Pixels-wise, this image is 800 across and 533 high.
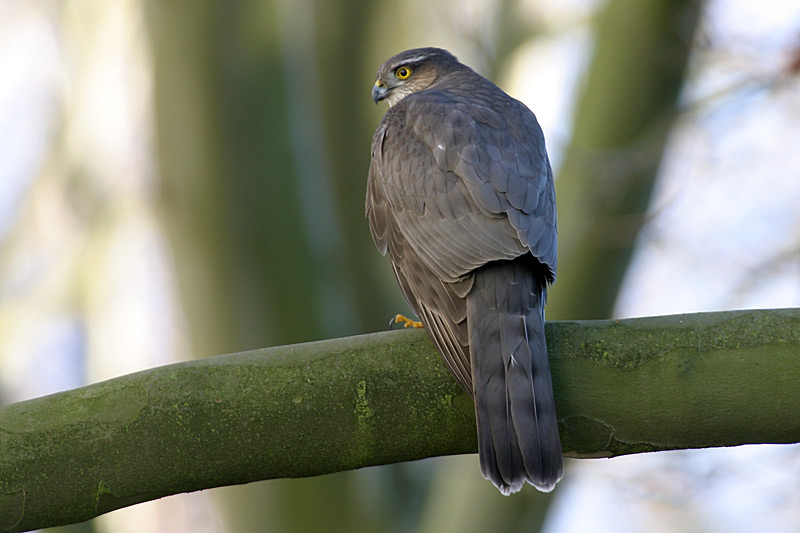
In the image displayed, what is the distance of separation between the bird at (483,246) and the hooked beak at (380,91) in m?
0.61

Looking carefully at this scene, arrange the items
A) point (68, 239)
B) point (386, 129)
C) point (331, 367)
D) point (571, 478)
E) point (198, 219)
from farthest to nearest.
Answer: point (68, 239), point (571, 478), point (198, 219), point (386, 129), point (331, 367)

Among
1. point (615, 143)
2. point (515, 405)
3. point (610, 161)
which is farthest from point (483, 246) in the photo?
point (615, 143)

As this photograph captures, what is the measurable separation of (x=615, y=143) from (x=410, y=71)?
4.63 feet

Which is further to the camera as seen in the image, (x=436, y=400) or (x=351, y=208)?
(x=351, y=208)

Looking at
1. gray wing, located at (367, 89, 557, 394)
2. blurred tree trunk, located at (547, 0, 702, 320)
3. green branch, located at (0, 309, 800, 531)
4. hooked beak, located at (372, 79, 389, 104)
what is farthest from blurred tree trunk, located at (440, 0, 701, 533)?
green branch, located at (0, 309, 800, 531)

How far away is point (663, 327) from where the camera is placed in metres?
2.55

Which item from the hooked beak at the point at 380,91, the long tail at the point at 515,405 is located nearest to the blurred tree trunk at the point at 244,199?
the hooked beak at the point at 380,91

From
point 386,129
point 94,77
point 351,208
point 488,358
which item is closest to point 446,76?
point 386,129

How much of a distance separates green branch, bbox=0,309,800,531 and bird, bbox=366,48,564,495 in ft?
0.42

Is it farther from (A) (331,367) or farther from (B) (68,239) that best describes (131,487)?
(B) (68,239)

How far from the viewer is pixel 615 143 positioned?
5230 millimetres

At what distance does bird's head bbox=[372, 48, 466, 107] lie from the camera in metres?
4.48

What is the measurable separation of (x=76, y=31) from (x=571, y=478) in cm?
538

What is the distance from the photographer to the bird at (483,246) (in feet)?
7.92
